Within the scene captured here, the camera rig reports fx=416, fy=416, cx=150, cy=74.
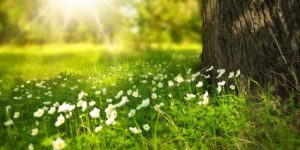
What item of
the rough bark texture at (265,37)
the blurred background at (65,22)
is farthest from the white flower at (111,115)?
the blurred background at (65,22)

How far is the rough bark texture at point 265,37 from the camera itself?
9.83ft

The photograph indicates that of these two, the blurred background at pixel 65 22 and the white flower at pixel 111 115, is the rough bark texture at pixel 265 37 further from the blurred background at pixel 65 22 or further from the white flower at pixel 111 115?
the blurred background at pixel 65 22

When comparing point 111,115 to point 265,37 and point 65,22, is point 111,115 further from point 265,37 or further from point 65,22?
point 65,22


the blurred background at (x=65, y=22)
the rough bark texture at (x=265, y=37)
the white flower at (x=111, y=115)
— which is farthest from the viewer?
the blurred background at (x=65, y=22)

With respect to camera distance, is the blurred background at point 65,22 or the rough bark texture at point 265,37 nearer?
the rough bark texture at point 265,37

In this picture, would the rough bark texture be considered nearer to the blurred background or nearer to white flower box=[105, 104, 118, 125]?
white flower box=[105, 104, 118, 125]

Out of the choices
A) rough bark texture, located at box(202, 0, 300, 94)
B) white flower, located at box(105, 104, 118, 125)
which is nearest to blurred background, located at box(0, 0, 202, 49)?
rough bark texture, located at box(202, 0, 300, 94)

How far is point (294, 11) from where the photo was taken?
3.01m

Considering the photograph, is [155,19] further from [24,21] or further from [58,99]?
[24,21]

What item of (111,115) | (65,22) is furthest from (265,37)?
(65,22)

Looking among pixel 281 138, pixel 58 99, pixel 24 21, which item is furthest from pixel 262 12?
pixel 24 21

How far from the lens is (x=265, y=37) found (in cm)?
302

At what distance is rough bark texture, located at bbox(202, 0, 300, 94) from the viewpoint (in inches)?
118

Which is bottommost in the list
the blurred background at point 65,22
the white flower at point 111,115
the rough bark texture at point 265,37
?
the white flower at point 111,115
